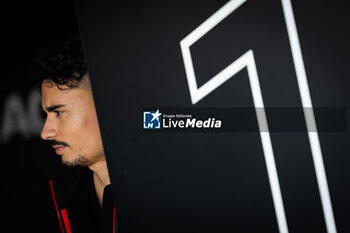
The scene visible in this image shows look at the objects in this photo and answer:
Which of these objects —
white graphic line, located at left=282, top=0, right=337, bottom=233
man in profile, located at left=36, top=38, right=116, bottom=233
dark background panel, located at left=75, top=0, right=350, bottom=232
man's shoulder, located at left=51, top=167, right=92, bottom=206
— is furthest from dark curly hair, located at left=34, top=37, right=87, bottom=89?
white graphic line, located at left=282, top=0, right=337, bottom=233

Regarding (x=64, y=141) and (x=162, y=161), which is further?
(x=64, y=141)

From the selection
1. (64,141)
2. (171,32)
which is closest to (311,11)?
(171,32)

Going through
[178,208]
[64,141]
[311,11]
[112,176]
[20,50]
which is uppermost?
[20,50]

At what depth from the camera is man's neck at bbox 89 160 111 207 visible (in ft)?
4.52

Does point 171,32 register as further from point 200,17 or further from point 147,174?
point 147,174

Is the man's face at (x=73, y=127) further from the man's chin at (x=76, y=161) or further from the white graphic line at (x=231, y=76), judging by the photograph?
the white graphic line at (x=231, y=76)

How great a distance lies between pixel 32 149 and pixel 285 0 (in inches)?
65.3

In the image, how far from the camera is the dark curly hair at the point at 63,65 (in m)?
1.34

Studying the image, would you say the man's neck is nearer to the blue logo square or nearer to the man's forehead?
the man's forehead

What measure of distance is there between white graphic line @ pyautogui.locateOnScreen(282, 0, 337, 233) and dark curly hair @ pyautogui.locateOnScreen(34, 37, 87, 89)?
2.81ft

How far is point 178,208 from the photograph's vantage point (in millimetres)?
794

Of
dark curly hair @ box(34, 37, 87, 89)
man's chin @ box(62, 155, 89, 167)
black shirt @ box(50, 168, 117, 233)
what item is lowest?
black shirt @ box(50, 168, 117, 233)

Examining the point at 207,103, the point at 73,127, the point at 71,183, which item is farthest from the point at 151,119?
the point at 71,183

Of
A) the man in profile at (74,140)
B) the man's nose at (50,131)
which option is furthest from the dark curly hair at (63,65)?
the man's nose at (50,131)
